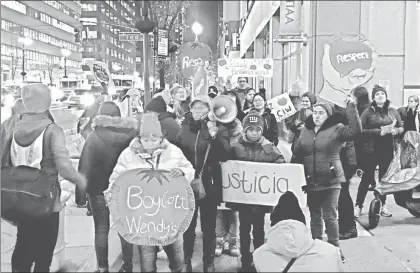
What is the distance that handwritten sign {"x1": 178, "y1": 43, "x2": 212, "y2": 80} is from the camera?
1334cm

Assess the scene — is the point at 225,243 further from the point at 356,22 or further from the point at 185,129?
the point at 356,22

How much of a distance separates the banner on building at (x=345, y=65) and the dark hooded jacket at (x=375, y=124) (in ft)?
4.49

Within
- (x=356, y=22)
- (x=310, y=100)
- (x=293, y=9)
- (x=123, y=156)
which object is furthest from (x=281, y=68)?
(x=123, y=156)

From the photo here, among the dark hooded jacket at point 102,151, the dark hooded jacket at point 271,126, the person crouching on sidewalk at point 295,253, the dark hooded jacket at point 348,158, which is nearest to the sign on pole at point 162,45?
the dark hooded jacket at point 271,126

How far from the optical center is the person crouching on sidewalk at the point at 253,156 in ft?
19.7

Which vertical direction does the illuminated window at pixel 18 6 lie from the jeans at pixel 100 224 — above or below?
above

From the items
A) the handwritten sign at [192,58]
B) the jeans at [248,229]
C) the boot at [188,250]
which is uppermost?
the handwritten sign at [192,58]

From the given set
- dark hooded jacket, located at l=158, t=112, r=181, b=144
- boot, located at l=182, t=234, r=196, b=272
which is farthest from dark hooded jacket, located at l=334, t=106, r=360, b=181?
boot, located at l=182, t=234, r=196, b=272

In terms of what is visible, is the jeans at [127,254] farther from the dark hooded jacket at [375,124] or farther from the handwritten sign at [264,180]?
the dark hooded jacket at [375,124]

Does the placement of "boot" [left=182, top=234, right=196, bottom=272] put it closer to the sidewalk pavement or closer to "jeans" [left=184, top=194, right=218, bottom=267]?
"jeans" [left=184, top=194, right=218, bottom=267]

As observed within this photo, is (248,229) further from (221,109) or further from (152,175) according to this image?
(152,175)

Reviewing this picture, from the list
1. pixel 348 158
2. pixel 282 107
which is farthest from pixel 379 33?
pixel 348 158

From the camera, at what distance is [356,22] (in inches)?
462

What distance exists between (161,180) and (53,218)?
0.93 meters
